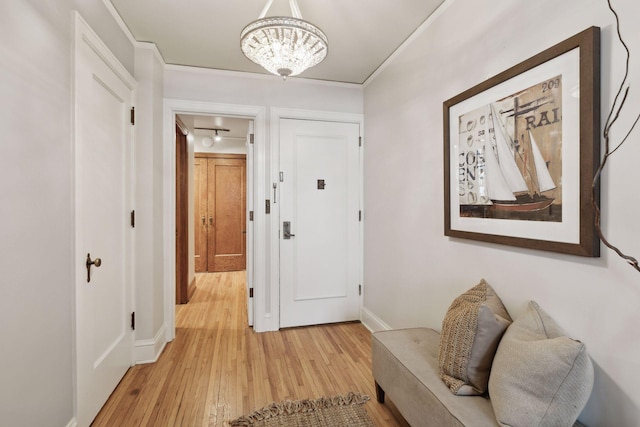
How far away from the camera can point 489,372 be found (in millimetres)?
1269

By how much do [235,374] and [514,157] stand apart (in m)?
2.23

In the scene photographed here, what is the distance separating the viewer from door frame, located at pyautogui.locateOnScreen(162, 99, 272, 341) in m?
2.65

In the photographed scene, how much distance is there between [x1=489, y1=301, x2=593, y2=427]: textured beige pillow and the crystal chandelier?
1.65 meters

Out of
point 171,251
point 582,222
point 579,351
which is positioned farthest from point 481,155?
point 171,251

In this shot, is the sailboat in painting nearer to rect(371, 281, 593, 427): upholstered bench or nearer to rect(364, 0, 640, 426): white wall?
rect(364, 0, 640, 426): white wall

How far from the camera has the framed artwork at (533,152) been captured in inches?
43.5

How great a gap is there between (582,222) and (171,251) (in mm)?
2814

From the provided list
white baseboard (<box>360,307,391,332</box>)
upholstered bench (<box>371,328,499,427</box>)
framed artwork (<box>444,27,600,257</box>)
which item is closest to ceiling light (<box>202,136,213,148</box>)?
white baseboard (<box>360,307,391,332</box>)

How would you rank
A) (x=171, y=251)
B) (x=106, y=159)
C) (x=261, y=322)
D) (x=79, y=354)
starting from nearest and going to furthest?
(x=79, y=354)
(x=106, y=159)
(x=171, y=251)
(x=261, y=322)

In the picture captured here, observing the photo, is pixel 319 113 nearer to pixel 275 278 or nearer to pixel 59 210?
pixel 275 278

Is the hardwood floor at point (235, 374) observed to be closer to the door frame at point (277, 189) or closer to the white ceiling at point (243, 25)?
the door frame at point (277, 189)

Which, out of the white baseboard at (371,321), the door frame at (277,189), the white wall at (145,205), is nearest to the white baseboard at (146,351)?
the white wall at (145,205)

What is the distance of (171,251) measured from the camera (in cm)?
269

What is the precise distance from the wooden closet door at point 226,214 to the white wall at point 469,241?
3.23m
